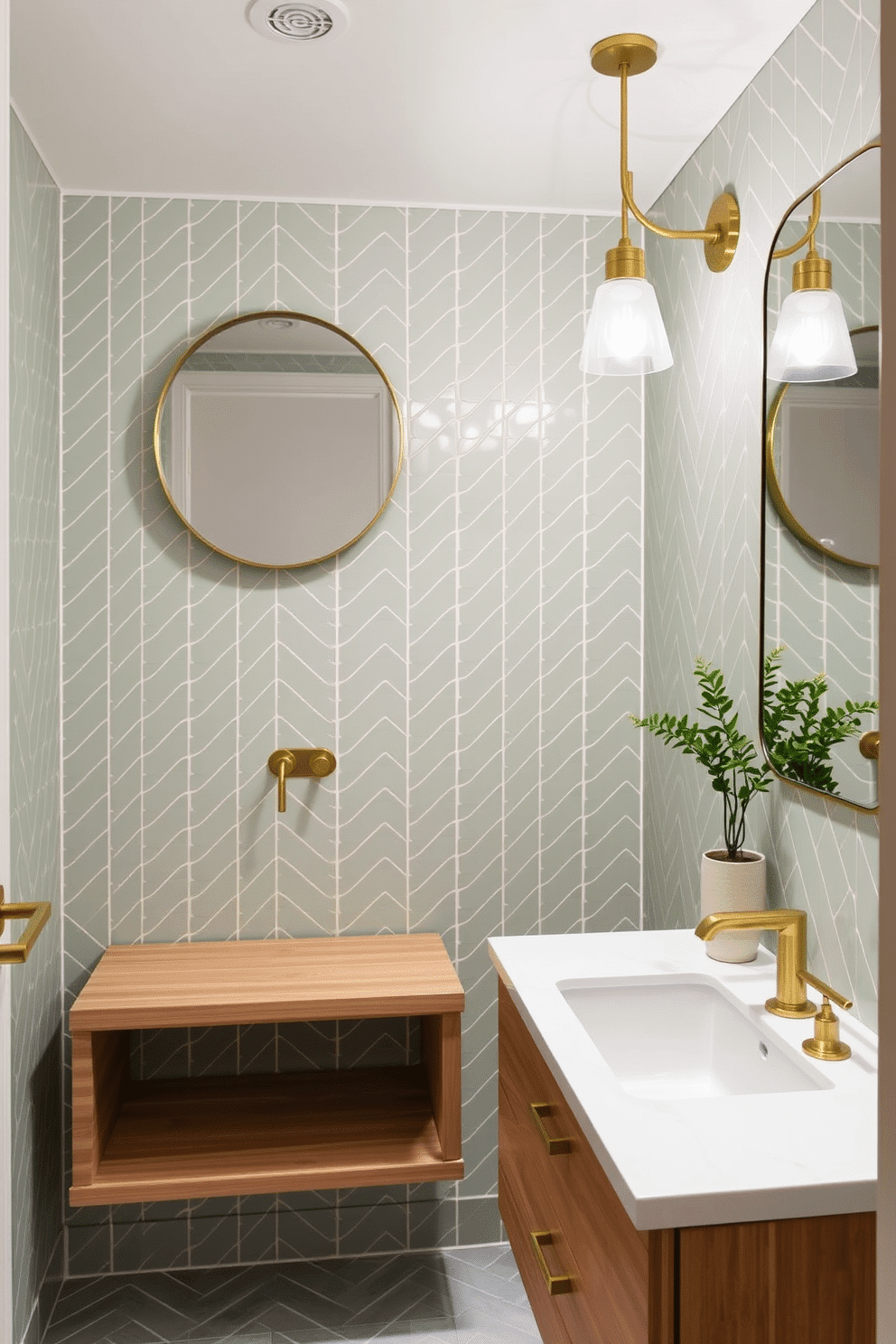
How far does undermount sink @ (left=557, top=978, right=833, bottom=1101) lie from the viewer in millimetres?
1637

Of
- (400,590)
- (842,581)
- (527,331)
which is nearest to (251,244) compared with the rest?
(527,331)

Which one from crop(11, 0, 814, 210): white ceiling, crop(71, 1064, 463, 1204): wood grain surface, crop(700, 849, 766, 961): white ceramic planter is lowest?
Answer: crop(71, 1064, 463, 1204): wood grain surface

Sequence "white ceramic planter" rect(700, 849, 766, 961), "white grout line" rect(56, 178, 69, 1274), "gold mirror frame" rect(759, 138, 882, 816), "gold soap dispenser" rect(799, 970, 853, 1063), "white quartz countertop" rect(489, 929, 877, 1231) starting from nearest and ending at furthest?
"white quartz countertop" rect(489, 929, 877, 1231), "gold soap dispenser" rect(799, 970, 853, 1063), "gold mirror frame" rect(759, 138, 882, 816), "white ceramic planter" rect(700, 849, 766, 961), "white grout line" rect(56, 178, 69, 1274)

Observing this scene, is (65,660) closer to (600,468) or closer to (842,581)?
(600,468)

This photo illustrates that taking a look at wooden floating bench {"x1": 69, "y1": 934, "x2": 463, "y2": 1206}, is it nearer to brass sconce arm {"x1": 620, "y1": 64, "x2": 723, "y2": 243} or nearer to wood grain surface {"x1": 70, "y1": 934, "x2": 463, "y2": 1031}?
wood grain surface {"x1": 70, "y1": 934, "x2": 463, "y2": 1031}

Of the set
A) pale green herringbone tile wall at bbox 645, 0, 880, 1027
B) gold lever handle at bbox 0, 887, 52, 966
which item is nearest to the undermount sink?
pale green herringbone tile wall at bbox 645, 0, 880, 1027

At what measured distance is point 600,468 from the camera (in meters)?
2.54

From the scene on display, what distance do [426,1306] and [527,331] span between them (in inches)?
86.1

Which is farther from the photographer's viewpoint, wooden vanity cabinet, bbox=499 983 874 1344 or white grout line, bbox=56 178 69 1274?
white grout line, bbox=56 178 69 1274

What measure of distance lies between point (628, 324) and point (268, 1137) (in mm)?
1762

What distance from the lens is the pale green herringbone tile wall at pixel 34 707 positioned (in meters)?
1.99

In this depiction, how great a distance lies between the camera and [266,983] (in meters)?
2.20

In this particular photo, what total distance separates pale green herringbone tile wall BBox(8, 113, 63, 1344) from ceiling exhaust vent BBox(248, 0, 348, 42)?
539mm

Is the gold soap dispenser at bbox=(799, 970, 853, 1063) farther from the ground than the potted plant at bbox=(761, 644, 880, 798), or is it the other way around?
the potted plant at bbox=(761, 644, 880, 798)
